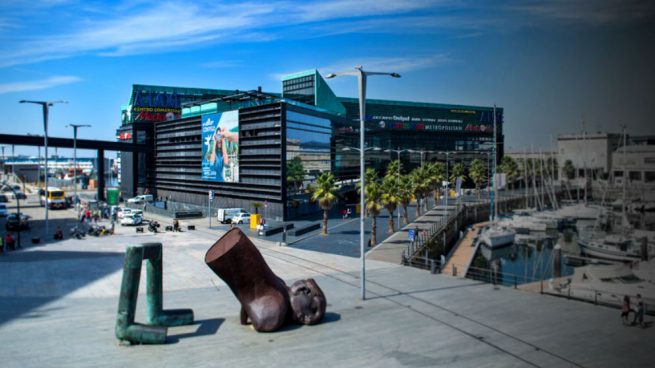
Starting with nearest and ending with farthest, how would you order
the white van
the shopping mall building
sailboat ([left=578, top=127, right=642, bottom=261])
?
sailboat ([left=578, top=127, right=642, bottom=261]) → the white van → the shopping mall building

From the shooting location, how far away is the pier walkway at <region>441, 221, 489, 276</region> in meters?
48.0

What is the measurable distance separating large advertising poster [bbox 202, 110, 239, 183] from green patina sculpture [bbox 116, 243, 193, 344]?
5897cm

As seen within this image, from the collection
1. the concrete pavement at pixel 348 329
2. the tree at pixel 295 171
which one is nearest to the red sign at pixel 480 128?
the tree at pixel 295 171

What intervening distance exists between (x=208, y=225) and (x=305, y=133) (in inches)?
892

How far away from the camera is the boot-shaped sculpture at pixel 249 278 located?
2155cm

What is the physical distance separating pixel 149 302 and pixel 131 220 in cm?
Result: 4843

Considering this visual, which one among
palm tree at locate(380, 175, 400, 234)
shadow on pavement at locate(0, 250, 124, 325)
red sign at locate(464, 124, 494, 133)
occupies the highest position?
red sign at locate(464, 124, 494, 133)

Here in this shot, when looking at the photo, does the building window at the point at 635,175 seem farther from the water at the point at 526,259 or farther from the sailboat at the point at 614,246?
the water at the point at 526,259

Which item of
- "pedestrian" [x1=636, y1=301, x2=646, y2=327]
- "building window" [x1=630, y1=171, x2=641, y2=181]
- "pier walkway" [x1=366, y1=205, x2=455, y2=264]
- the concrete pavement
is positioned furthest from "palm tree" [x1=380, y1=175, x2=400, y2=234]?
"pedestrian" [x1=636, y1=301, x2=646, y2=327]

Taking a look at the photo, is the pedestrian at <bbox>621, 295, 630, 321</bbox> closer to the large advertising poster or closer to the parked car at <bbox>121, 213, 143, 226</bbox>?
the parked car at <bbox>121, 213, 143, 226</bbox>

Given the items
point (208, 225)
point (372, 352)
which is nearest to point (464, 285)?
point (372, 352)

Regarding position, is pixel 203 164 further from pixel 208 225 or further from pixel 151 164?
pixel 151 164

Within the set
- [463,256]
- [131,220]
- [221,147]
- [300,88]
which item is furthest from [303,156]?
[300,88]

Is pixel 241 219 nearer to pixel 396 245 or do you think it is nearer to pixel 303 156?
pixel 303 156
